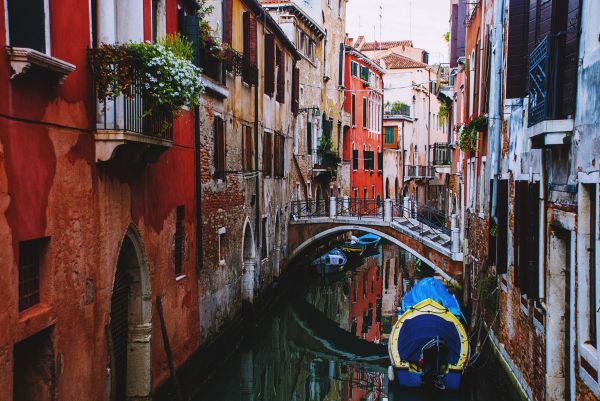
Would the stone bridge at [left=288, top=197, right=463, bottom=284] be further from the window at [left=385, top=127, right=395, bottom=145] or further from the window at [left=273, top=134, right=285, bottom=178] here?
the window at [left=385, top=127, right=395, bottom=145]

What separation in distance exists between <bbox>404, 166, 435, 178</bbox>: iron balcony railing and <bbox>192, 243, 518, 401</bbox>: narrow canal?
19038 millimetres

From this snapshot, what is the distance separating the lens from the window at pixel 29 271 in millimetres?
5984

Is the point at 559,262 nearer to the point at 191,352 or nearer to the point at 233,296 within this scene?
the point at 191,352

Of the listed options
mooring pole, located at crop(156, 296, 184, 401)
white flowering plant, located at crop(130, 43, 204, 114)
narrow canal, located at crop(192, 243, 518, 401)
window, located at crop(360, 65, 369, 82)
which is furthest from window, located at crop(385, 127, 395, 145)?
white flowering plant, located at crop(130, 43, 204, 114)

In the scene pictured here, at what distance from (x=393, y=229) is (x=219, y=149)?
26.9ft

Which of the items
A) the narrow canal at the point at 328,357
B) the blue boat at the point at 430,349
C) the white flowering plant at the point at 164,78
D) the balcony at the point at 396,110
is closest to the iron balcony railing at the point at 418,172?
the balcony at the point at 396,110

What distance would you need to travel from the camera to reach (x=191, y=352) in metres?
11.2

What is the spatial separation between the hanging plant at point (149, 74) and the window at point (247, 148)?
7.17 m

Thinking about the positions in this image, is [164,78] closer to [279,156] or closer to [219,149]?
[219,149]

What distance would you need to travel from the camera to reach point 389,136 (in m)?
41.9

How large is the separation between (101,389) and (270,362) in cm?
690

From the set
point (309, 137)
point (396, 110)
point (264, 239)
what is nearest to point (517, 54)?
point (264, 239)

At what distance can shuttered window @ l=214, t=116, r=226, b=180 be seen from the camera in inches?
505

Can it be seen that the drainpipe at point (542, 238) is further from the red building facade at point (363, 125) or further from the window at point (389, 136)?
the window at point (389, 136)
